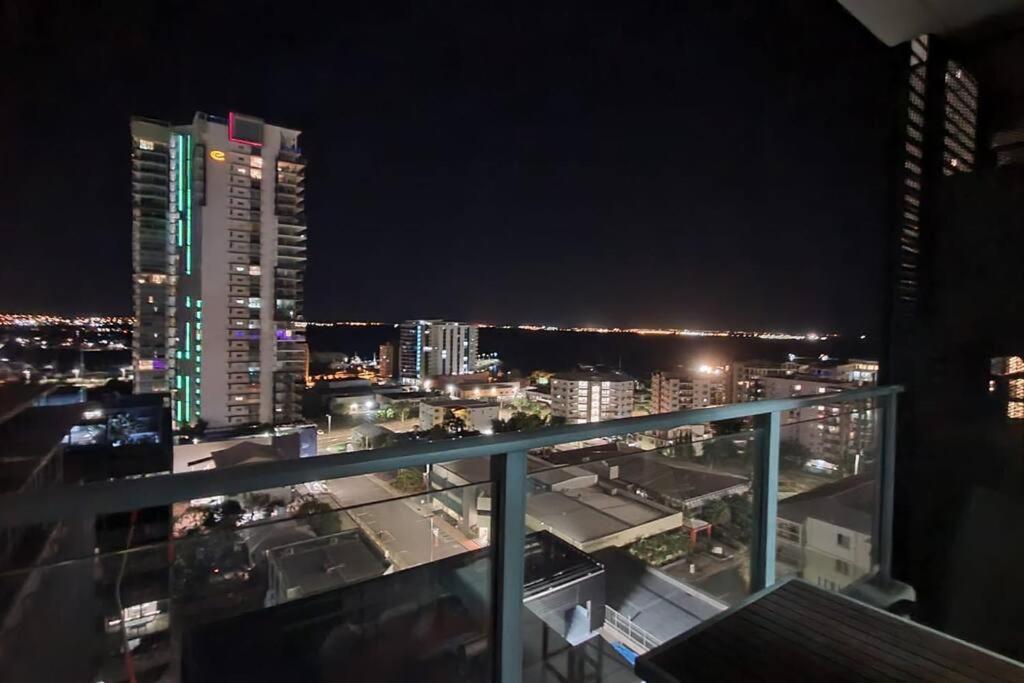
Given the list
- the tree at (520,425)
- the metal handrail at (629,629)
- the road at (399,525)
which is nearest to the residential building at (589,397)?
the tree at (520,425)

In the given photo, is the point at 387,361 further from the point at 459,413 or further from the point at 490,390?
the point at 459,413

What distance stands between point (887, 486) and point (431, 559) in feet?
8.65

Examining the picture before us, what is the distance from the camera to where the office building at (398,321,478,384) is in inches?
1247

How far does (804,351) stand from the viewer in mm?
17047

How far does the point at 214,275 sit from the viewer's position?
20688mm

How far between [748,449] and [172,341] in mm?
24783

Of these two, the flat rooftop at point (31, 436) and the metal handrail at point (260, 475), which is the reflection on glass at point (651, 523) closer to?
the metal handrail at point (260, 475)

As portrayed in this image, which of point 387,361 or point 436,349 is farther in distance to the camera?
point 387,361

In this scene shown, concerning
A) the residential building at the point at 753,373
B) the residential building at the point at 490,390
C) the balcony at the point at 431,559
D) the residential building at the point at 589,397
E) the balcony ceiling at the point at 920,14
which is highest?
the balcony ceiling at the point at 920,14

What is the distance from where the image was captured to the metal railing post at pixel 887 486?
2.45m

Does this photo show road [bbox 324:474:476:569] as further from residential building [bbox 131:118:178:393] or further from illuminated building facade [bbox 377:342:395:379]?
illuminated building facade [bbox 377:342:395:379]

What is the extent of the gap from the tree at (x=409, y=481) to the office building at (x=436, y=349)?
30.0 m

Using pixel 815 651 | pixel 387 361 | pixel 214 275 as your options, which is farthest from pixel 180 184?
pixel 815 651

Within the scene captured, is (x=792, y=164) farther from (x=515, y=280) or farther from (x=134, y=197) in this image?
(x=134, y=197)
